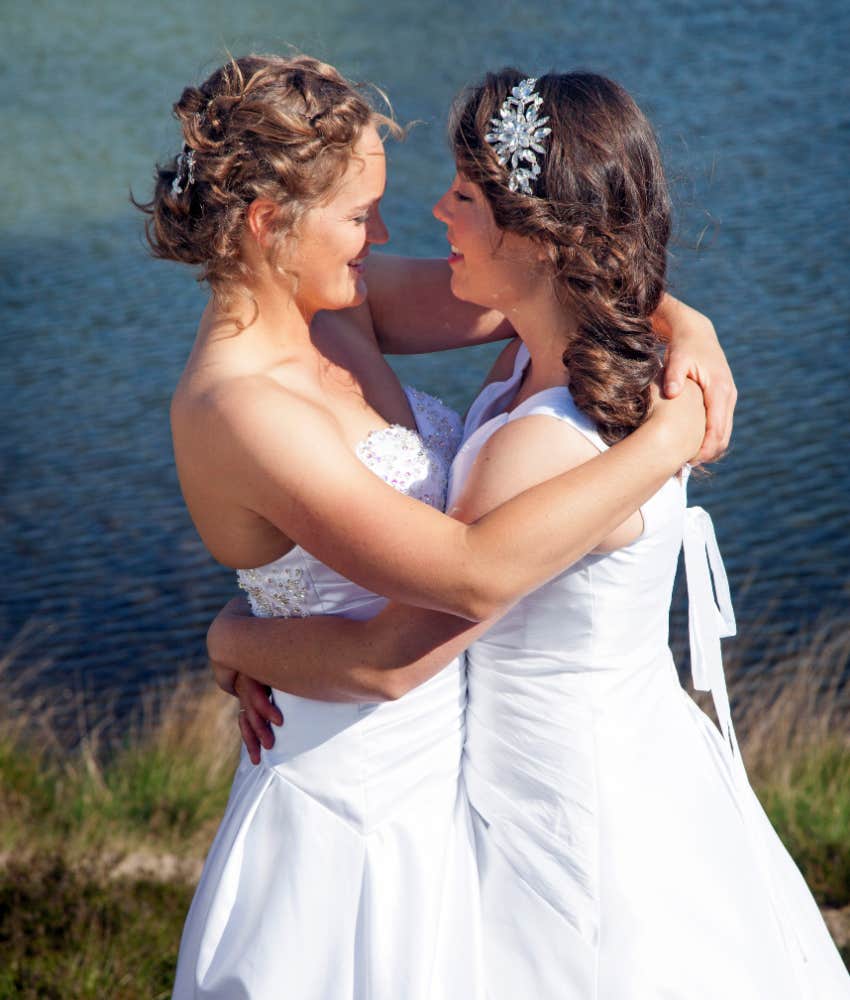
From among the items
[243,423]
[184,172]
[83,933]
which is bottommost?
[83,933]

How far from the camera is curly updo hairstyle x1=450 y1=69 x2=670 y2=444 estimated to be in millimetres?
2498

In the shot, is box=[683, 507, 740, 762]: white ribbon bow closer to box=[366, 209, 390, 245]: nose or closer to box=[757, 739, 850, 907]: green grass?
box=[366, 209, 390, 245]: nose

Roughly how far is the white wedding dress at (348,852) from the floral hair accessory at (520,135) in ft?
2.08

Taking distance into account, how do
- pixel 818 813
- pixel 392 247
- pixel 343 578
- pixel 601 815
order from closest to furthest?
pixel 601 815
pixel 343 578
pixel 818 813
pixel 392 247

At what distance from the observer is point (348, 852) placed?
269 centimetres

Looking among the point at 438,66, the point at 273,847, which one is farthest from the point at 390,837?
the point at 438,66

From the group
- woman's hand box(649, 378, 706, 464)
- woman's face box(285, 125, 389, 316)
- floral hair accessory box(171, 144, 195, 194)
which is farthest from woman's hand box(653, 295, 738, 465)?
floral hair accessory box(171, 144, 195, 194)

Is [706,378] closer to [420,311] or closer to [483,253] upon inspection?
[483,253]

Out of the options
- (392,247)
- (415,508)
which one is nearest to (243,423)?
(415,508)

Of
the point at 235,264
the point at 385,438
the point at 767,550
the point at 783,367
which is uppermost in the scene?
the point at 235,264

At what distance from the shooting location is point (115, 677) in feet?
24.0

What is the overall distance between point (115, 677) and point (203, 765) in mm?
1873

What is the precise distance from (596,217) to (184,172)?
807 mm

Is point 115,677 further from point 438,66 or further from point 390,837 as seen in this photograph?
point 438,66
